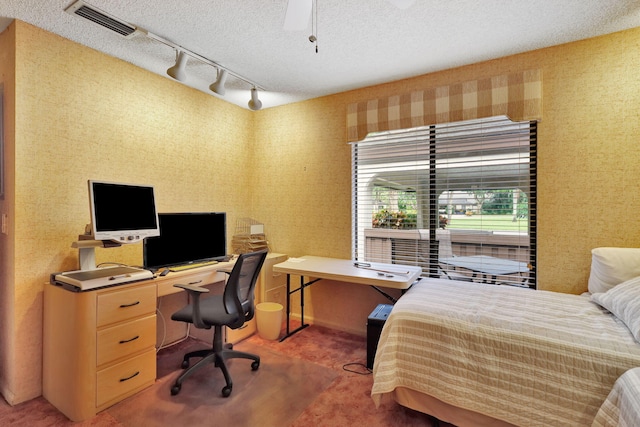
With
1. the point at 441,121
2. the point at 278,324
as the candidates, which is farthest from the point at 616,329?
the point at 278,324

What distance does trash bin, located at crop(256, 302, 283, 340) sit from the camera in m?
2.95

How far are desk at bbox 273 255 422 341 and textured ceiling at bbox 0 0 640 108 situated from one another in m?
1.79

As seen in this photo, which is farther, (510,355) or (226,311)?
(226,311)

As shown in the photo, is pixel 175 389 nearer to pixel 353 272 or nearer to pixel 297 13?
pixel 353 272

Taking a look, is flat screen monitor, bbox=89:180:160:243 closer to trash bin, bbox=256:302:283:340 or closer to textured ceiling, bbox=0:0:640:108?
textured ceiling, bbox=0:0:640:108

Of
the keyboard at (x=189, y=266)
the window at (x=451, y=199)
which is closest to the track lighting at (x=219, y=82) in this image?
the window at (x=451, y=199)

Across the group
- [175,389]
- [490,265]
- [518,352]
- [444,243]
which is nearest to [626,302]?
[518,352]

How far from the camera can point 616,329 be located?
1582 mm

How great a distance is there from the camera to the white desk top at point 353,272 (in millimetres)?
2375

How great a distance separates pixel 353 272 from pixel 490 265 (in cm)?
119

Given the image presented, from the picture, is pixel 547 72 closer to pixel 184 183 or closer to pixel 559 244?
pixel 559 244

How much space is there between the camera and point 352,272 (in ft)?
8.57

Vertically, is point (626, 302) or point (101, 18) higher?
point (101, 18)

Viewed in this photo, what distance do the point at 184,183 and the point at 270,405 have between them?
84.7 inches
